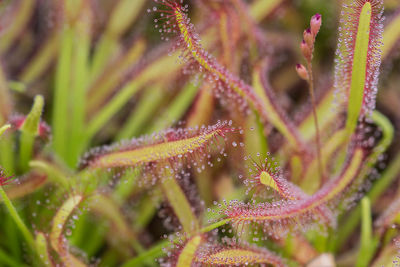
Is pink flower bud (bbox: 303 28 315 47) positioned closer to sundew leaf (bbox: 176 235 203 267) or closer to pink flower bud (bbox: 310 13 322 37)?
pink flower bud (bbox: 310 13 322 37)

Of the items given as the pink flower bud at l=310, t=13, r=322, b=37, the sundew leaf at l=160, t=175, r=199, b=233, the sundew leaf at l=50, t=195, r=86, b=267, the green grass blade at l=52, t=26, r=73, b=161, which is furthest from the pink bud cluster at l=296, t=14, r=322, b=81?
the green grass blade at l=52, t=26, r=73, b=161

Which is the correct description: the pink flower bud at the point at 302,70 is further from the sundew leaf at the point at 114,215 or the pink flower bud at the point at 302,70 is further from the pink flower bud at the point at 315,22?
the sundew leaf at the point at 114,215

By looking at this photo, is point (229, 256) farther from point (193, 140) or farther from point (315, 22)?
point (315, 22)

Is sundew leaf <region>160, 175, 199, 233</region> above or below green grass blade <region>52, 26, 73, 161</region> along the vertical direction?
below

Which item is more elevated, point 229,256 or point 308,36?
point 308,36

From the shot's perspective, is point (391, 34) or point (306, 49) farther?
point (391, 34)

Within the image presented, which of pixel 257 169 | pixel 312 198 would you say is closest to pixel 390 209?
pixel 312 198

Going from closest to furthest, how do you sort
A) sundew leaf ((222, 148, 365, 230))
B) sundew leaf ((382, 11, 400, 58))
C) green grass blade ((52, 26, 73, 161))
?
sundew leaf ((222, 148, 365, 230)) < sundew leaf ((382, 11, 400, 58)) < green grass blade ((52, 26, 73, 161))

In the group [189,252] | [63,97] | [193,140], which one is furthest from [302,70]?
[63,97]

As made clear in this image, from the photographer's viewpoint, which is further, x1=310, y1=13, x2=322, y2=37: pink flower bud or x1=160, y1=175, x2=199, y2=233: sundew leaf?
x1=160, y1=175, x2=199, y2=233: sundew leaf

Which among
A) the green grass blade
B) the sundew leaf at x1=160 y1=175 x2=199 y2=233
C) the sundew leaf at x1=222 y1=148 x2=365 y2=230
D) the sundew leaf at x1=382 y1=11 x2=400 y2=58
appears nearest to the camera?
the sundew leaf at x1=222 y1=148 x2=365 y2=230
